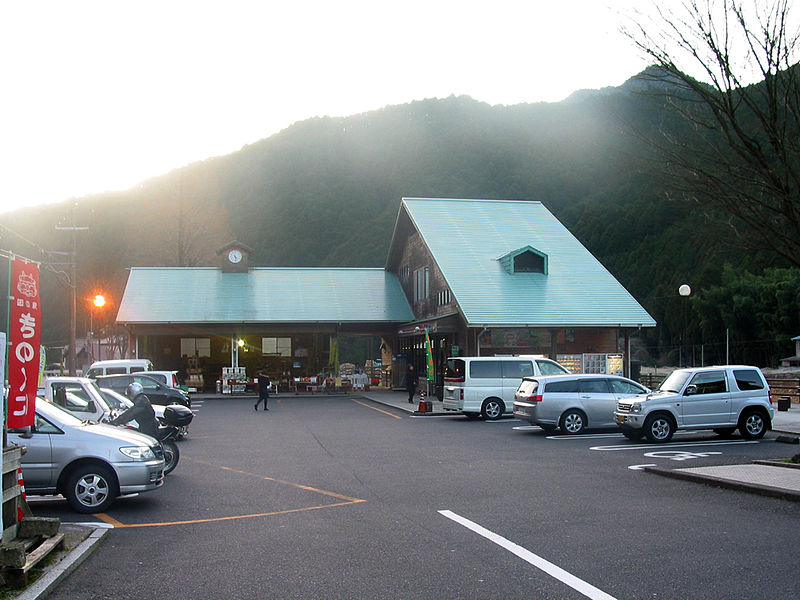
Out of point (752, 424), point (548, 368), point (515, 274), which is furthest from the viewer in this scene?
point (515, 274)

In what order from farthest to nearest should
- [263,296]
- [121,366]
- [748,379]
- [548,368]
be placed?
1. [263,296]
2. [121,366]
3. [548,368]
4. [748,379]

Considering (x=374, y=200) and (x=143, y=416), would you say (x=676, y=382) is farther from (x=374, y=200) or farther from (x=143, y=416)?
(x=374, y=200)

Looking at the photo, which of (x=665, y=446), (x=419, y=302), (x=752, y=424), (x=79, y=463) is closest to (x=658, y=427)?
(x=665, y=446)

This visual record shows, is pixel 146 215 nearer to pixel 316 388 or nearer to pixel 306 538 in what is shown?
pixel 316 388

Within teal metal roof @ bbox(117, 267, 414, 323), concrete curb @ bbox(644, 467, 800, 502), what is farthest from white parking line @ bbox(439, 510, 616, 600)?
teal metal roof @ bbox(117, 267, 414, 323)

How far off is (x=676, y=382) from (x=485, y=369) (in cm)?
695

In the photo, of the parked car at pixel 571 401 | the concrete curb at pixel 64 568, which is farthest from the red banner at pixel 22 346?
the parked car at pixel 571 401

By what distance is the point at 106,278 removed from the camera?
63.0m

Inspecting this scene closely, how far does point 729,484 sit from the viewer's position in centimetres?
1116

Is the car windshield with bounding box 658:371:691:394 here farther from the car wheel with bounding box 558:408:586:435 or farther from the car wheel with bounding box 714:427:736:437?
the car wheel with bounding box 558:408:586:435

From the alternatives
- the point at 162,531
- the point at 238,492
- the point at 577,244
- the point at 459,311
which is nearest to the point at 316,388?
the point at 459,311

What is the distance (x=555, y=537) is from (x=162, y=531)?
445cm

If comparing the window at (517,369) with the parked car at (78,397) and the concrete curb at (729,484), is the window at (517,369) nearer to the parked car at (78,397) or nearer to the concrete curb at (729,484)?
the concrete curb at (729,484)

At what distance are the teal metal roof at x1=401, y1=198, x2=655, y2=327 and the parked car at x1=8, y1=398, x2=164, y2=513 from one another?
2208 cm
